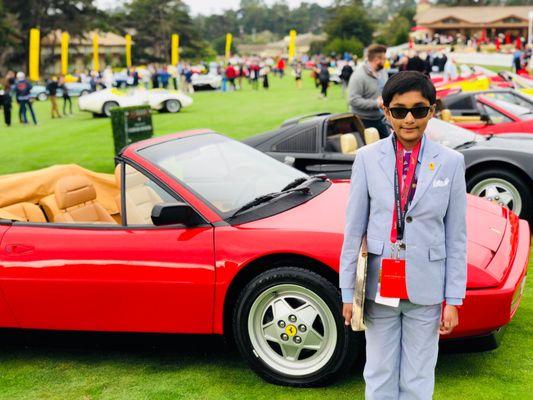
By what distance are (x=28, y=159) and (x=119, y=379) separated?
12.3 metres

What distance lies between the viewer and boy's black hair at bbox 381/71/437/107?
264 cm

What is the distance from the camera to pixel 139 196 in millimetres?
4375

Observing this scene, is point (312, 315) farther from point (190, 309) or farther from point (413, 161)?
point (413, 161)

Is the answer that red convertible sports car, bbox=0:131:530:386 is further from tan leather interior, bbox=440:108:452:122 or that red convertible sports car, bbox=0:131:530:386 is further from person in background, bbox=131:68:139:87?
person in background, bbox=131:68:139:87

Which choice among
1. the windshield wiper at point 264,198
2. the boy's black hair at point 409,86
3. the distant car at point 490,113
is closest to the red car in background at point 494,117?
the distant car at point 490,113

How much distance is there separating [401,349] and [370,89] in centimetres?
680

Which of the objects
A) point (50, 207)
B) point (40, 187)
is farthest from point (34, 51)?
point (50, 207)

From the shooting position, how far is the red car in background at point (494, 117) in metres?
9.98

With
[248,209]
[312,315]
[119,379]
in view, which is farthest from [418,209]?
[119,379]

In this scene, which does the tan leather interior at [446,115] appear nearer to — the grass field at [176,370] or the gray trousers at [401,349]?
the grass field at [176,370]

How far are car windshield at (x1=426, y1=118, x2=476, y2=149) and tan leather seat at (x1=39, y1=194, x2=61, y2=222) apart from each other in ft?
15.2

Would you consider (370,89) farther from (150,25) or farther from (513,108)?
(150,25)

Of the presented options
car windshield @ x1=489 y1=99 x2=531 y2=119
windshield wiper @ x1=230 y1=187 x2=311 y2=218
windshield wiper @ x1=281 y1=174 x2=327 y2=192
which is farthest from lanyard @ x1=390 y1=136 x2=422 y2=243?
car windshield @ x1=489 y1=99 x2=531 y2=119

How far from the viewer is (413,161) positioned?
2.67m
